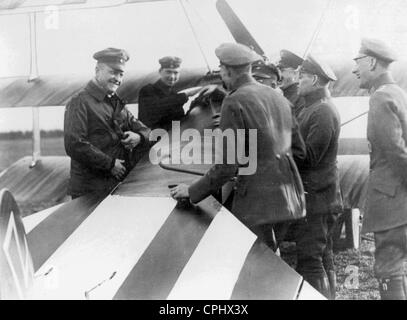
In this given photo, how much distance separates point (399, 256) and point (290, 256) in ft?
1.77

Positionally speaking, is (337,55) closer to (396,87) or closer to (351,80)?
(351,80)

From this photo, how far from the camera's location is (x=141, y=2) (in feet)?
9.12

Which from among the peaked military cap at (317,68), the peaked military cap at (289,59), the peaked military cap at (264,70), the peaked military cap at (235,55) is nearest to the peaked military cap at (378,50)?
the peaked military cap at (317,68)

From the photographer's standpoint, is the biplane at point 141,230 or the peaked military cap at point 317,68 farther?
the peaked military cap at point 317,68

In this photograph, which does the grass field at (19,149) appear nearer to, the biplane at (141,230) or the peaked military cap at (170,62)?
the biplane at (141,230)

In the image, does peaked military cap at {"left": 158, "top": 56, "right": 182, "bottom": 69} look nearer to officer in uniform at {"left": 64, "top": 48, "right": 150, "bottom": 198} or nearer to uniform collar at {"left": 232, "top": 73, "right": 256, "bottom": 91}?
officer in uniform at {"left": 64, "top": 48, "right": 150, "bottom": 198}

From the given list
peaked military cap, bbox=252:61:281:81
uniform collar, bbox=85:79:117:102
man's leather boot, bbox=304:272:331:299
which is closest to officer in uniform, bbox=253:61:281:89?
peaked military cap, bbox=252:61:281:81

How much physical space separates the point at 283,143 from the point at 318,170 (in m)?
0.25

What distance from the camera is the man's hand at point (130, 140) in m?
2.74

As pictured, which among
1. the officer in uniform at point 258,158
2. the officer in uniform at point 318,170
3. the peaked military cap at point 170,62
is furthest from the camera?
the peaked military cap at point 170,62

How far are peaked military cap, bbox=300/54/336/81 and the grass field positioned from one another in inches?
54.0

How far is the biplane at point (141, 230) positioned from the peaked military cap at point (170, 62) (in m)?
0.07

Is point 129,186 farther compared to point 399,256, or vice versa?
point 129,186
